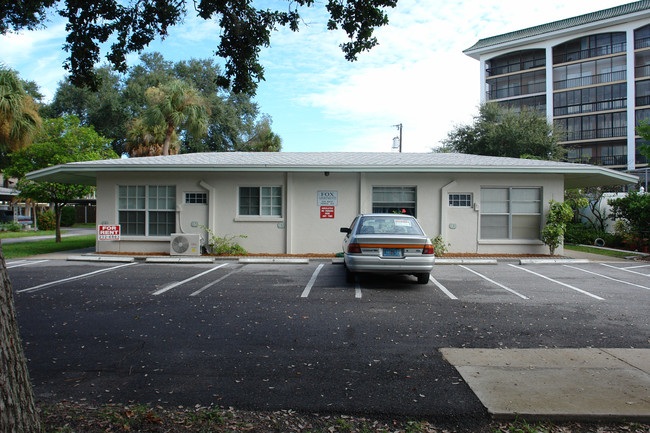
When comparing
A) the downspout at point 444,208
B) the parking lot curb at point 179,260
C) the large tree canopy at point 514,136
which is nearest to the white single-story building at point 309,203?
the downspout at point 444,208

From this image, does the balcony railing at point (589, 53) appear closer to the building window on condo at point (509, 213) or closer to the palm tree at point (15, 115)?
the building window on condo at point (509, 213)

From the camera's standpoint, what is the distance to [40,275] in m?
10.4

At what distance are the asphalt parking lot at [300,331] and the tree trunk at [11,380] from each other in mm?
1357

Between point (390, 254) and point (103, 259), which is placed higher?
point (390, 254)

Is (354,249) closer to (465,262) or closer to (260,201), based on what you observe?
(465,262)

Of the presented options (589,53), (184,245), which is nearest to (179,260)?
(184,245)

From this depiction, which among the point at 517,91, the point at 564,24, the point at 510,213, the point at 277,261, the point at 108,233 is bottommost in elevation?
the point at 277,261

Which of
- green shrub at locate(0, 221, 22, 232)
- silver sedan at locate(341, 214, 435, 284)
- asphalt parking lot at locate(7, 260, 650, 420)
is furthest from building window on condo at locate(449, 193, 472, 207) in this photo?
green shrub at locate(0, 221, 22, 232)

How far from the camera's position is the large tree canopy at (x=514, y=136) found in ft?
A: 100.0

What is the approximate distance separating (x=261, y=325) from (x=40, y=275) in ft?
24.2

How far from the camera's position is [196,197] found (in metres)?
15.1

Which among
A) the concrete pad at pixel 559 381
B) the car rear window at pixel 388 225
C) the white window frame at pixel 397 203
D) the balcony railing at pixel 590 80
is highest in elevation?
the balcony railing at pixel 590 80

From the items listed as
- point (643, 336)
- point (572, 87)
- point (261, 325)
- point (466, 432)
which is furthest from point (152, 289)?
point (572, 87)

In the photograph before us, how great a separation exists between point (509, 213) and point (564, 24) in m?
39.8
